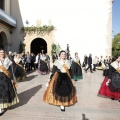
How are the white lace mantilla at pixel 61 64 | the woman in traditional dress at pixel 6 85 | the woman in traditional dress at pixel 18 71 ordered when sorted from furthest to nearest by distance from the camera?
1. the woman in traditional dress at pixel 18 71
2. the white lace mantilla at pixel 61 64
3. the woman in traditional dress at pixel 6 85

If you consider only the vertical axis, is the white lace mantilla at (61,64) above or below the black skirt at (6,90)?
above

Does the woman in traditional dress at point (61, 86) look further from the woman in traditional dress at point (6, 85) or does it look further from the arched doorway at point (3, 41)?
the arched doorway at point (3, 41)

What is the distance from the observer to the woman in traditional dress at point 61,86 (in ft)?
20.3

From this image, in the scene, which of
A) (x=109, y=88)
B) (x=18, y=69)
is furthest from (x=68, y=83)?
(x=18, y=69)

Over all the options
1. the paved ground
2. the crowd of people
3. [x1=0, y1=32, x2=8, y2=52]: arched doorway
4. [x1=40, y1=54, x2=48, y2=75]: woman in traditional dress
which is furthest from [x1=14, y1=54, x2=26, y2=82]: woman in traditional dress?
[x1=0, y1=32, x2=8, y2=52]: arched doorway

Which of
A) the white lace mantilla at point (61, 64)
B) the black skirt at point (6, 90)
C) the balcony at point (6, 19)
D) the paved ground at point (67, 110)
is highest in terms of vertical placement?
the balcony at point (6, 19)

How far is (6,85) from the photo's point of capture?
581 centimetres

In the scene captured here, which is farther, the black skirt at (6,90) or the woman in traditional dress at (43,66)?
the woman in traditional dress at (43,66)

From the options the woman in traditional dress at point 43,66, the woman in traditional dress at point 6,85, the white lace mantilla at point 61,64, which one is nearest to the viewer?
the woman in traditional dress at point 6,85

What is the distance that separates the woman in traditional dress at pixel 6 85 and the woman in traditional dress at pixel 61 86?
961 mm

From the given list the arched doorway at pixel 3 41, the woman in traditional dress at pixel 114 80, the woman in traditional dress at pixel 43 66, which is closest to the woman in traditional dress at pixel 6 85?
the woman in traditional dress at pixel 114 80

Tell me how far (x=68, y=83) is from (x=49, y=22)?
17.6 m

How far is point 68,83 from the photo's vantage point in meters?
6.29

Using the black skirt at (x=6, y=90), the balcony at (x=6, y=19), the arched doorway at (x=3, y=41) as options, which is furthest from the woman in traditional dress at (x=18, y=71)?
the arched doorway at (x=3, y=41)
